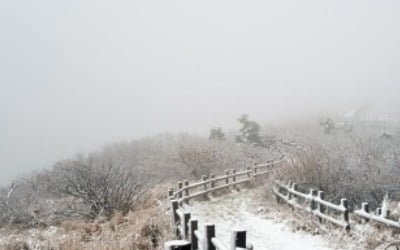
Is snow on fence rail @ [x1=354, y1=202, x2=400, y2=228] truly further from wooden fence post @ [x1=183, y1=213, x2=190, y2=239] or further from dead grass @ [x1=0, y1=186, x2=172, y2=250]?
dead grass @ [x1=0, y1=186, x2=172, y2=250]

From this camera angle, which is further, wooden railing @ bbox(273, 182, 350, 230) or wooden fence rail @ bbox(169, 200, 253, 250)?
wooden railing @ bbox(273, 182, 350, 230)

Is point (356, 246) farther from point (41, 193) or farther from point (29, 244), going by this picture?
point (41, 193)

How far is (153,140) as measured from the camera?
185 feet

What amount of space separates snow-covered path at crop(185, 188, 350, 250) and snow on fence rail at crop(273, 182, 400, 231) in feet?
2.73

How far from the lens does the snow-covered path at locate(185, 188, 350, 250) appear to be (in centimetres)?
1329

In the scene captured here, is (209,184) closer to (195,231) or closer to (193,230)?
(193,230)

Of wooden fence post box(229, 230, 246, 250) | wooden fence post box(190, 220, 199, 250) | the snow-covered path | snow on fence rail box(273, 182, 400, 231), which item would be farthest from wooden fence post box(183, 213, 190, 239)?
snow on fence rail box(273, 182, 400, 231)

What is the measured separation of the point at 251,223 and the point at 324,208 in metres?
2.37

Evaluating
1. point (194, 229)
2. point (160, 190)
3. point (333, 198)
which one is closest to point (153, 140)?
point (160, 190)

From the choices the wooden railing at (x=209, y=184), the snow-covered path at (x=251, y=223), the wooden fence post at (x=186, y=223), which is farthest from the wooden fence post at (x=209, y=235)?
the wooden railing at (x=209, y=184)

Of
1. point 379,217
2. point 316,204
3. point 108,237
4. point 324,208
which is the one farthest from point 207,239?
point 316,204

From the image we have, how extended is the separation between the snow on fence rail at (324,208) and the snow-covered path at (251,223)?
832 mm

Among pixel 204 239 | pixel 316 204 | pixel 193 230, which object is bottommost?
pixel 316 204

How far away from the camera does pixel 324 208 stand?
51.4 ft
